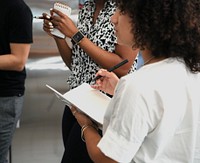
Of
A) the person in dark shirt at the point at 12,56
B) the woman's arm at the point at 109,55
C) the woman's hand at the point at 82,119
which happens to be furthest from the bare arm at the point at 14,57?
the woman's hand at the point at 82,119

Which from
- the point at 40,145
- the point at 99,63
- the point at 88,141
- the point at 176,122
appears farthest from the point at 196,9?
the point at 40,145

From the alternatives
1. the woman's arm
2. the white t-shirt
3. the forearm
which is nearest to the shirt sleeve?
the white t-shirt

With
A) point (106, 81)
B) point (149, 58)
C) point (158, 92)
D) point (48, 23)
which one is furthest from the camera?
point (48, 23)

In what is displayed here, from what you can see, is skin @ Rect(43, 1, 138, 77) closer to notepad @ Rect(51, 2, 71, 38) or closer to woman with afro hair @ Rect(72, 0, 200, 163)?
notepad @ Rect(51, 2, 71, 38)

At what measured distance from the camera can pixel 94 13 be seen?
4.88 ft

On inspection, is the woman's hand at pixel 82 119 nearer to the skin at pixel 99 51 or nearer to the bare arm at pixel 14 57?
the skin at pixel 99 51

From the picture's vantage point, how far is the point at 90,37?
146 cm

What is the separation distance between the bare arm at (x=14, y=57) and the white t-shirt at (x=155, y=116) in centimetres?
73

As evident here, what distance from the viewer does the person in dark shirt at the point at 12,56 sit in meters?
1.44

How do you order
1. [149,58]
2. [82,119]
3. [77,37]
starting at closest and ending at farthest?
[149,58] → [82,119] → [77,37]

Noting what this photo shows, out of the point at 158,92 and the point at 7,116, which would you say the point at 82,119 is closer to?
the point at 158,92

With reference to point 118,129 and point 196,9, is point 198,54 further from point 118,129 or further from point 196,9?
point 118,129

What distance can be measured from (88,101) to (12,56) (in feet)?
1.55

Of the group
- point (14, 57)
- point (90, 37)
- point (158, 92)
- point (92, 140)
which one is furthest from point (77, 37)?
point (158, 92)
